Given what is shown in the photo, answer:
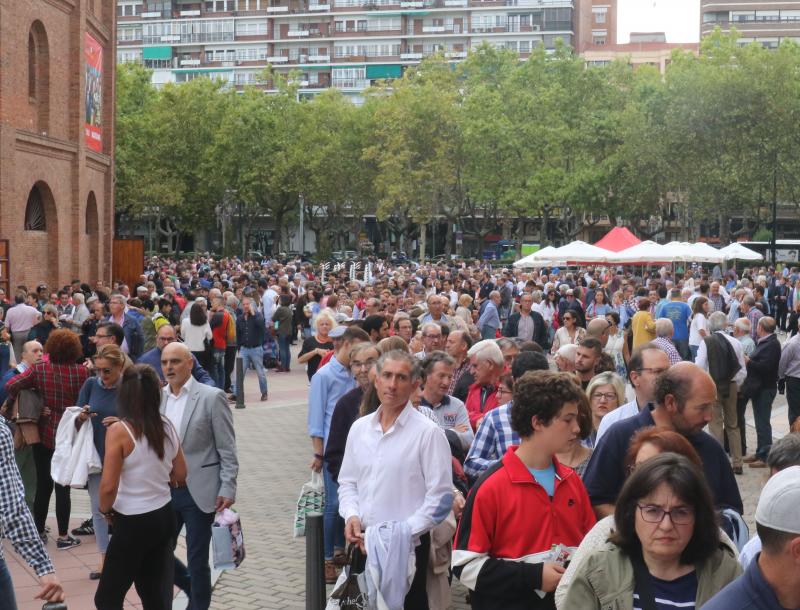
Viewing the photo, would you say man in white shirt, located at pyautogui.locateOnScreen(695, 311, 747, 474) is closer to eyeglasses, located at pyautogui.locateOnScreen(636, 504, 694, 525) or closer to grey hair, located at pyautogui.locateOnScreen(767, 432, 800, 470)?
grey hair, located at pyautogui.locateOnScreen(767, 432, 800, 470)

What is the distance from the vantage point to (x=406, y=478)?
5508mm

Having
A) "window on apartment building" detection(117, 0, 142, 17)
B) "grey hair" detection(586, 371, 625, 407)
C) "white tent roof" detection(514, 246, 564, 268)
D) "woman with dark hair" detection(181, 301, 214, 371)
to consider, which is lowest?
"woman with dark hair" detection(181, 301, 214, 371)

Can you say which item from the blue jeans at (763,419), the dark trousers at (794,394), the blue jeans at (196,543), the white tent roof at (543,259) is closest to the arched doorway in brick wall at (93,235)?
the white tent roof at (543,259)

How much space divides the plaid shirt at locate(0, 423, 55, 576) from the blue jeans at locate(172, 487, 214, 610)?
6.63 ft

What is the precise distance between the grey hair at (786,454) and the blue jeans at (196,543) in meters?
3.67

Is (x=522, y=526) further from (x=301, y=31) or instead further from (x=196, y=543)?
(x=301, y=31)

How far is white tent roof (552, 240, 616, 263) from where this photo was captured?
29.7 meters

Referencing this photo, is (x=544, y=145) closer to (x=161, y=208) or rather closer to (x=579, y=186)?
(x=579, y=186)

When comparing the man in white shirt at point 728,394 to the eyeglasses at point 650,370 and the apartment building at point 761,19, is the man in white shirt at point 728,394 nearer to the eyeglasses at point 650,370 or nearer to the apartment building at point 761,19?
the eyeglasses at point 650,370

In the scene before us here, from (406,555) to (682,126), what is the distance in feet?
155

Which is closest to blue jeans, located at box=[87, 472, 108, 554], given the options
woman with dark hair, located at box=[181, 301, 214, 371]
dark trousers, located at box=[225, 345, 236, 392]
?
woman with dark hair, located at box=[181, 301, 214, 371]

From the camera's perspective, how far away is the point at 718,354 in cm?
1266

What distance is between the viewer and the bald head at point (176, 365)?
6.97m

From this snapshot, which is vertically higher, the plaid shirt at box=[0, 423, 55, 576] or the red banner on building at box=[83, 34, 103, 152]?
the red banner on building at box=[83, 34, 103, 152]
